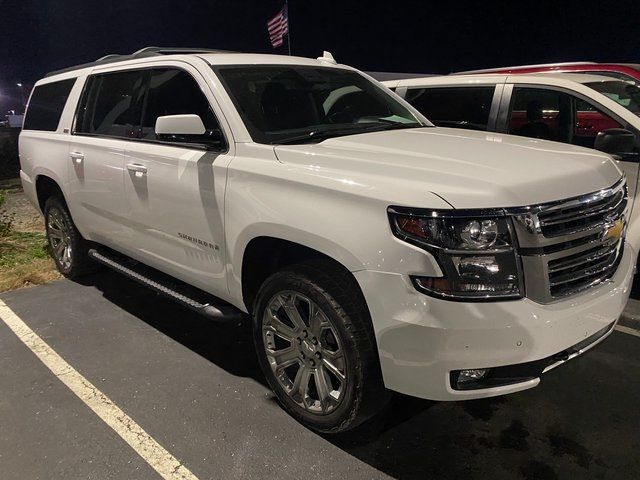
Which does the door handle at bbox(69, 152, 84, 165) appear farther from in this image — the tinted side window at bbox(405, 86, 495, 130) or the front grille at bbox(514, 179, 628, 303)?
the front grille at bbox(514, 179, 628, 303)

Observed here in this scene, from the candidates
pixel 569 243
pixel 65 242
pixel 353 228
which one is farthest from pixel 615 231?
A: pixel 65 242

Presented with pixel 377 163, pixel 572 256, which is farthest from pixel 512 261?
pixel 377 163

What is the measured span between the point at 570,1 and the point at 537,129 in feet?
83.8

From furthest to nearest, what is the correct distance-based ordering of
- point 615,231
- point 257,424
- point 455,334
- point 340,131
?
point 340,131 → point 257,424 → point 615,231 → point 455,334

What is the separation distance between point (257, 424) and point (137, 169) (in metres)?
1.86

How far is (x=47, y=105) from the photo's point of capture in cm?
514

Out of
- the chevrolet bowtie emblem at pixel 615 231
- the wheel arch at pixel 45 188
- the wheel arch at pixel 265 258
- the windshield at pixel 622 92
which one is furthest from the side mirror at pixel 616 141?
the wheel arch at pixel 45 188

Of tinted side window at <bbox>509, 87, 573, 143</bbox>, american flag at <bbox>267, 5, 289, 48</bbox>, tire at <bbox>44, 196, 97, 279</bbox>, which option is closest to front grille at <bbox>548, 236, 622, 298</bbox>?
tinted side window at <bbox>509, 87, 573, 143</bbox>

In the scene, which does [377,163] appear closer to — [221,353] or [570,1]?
[221,353]

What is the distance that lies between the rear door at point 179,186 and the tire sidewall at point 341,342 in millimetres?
394

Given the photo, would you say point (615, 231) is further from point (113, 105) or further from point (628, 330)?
point (113, 105)

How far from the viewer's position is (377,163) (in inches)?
95.2

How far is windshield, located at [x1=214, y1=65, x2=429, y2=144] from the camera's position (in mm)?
3049

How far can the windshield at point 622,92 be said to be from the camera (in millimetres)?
4602
